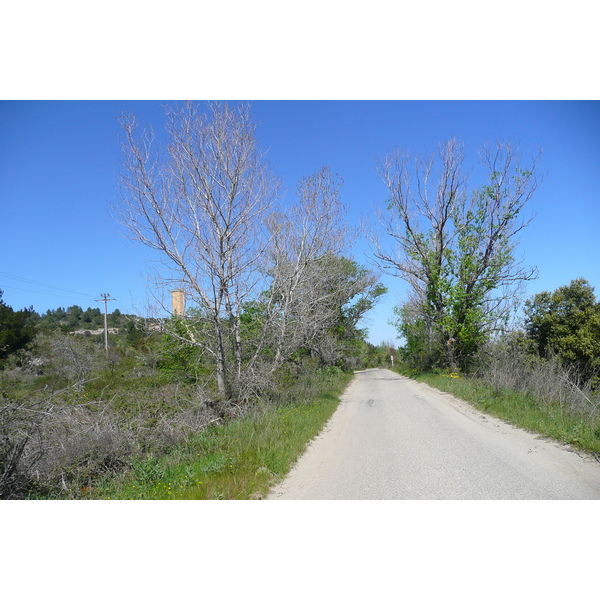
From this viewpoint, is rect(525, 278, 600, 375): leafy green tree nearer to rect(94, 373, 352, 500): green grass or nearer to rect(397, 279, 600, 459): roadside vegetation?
rect(397, 279, 600, 459): roadside vegetation

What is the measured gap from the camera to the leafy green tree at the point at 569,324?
67.3ft

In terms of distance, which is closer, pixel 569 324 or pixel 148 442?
pixel 148 442

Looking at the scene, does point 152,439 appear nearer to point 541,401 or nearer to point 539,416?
point 539,416

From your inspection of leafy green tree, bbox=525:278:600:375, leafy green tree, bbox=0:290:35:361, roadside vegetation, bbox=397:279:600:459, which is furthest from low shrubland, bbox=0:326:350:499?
leafy green tree, bbox=525:278:600:375

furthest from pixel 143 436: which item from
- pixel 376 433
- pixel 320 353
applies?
pixel 320 353

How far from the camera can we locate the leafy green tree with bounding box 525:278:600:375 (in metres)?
20.5

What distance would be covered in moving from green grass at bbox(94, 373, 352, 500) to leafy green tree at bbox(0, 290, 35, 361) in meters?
17.2

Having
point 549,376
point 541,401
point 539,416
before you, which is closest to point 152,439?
point 539,416

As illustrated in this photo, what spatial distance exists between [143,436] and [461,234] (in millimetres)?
19554

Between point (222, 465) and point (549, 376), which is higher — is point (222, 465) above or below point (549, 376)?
below

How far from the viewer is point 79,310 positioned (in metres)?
30.0

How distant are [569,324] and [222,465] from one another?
73.6 ft

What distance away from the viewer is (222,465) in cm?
583

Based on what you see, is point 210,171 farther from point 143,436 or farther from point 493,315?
point 493,315
